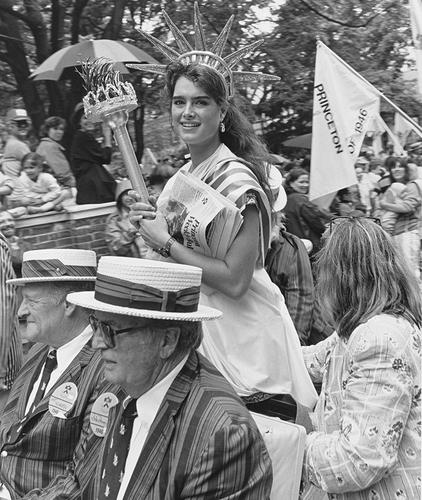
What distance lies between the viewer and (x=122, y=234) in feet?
23.6

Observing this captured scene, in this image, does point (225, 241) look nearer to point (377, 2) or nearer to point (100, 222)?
point (100, 222)

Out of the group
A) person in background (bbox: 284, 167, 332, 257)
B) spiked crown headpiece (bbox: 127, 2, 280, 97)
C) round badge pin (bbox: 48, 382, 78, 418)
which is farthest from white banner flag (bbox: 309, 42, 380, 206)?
round badge pin (bbox: 48, 382, 78, 418)

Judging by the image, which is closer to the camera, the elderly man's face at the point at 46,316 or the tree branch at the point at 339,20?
the elderly man's face at the point at 46,316

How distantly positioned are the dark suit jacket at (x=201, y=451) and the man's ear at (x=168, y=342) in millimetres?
81

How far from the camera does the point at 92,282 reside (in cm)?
363

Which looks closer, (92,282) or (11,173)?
(92,282)

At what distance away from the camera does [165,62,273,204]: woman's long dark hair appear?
3336 mm

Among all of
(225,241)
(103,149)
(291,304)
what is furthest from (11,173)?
(225,241)

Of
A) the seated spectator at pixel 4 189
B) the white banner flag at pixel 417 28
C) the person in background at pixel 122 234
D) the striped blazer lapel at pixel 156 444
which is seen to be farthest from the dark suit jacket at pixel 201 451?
the seated spectator at pixel 4 189

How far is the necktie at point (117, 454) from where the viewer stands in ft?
8.43

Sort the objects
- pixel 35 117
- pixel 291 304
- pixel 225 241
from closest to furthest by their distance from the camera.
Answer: pixel 225 241, pixel 291 304, pixel 35 117

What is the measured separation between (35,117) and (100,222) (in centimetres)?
720

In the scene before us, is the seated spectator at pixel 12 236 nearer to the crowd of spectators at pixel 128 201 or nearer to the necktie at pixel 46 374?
the crowd of spectators at pixel 128 201

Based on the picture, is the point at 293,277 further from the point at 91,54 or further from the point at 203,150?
the point at 91,54
